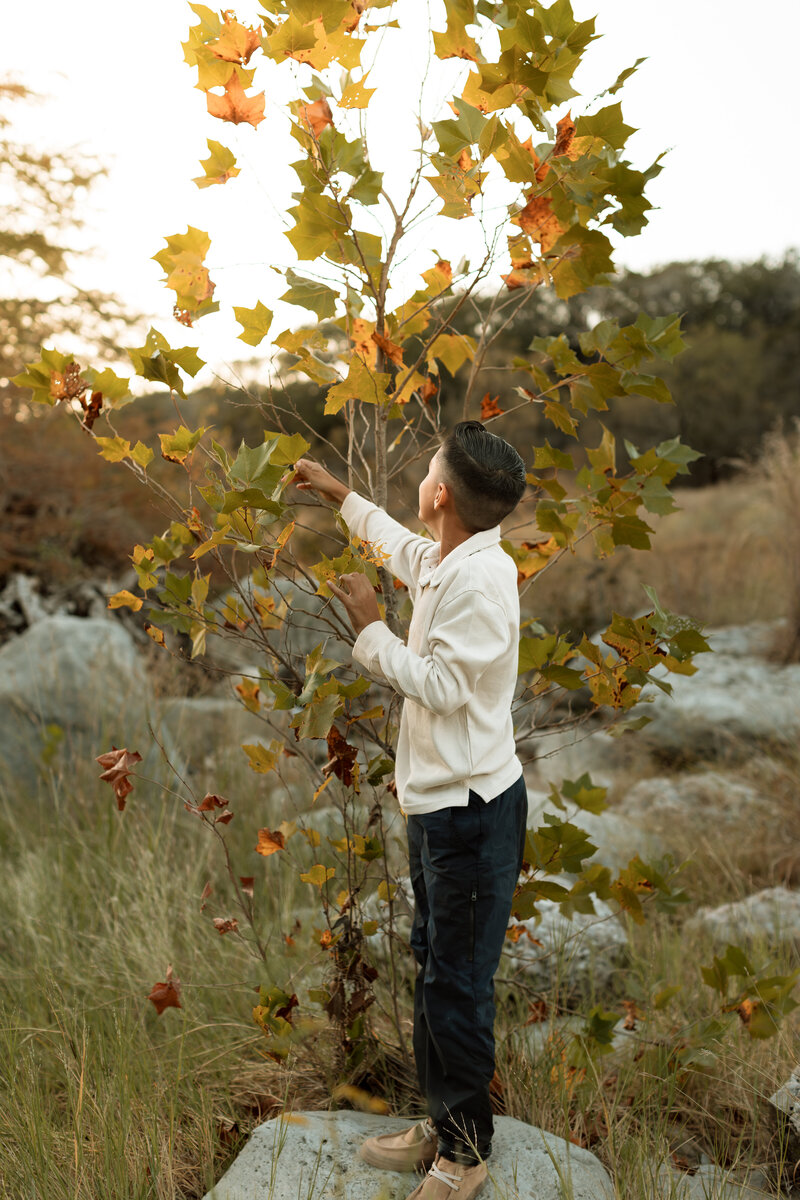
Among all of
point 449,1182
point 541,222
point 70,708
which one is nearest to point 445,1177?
point 449,1182

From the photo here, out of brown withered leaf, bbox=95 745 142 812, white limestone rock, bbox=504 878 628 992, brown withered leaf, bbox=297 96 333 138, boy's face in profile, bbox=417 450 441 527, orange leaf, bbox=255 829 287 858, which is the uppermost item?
brown withered leaf, bbox=297 96 333 138

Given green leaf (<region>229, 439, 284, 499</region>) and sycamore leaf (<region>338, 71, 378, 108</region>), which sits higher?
sycamore leaf (<region>338, 71, 378, 108</region>)

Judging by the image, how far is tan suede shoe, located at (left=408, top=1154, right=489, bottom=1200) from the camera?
1.66m

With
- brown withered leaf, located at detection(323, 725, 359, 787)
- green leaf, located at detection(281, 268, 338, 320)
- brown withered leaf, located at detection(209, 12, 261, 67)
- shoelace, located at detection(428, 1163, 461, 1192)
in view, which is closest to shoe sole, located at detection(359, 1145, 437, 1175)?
shoelace, located at detection(428, 1163, 461, 1192)

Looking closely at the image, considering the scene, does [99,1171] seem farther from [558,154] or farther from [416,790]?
[558,154]

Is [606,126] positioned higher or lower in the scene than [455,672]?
higher

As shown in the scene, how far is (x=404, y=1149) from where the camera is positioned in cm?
179

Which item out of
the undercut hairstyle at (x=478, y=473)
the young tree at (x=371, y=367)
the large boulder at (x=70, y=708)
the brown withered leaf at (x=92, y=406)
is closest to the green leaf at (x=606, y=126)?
the young tree at (x=371, y=367)

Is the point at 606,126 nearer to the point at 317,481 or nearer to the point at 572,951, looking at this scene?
the point at 317,481

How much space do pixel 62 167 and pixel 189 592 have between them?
7930mm

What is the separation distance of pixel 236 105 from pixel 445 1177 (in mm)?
2049

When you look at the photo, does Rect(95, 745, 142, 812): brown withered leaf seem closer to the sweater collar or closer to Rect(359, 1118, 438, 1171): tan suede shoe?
the sweater collar

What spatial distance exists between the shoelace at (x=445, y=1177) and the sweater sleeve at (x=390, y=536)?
114 centimetres

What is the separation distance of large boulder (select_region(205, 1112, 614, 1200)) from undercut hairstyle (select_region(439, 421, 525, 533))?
119 centimetres
